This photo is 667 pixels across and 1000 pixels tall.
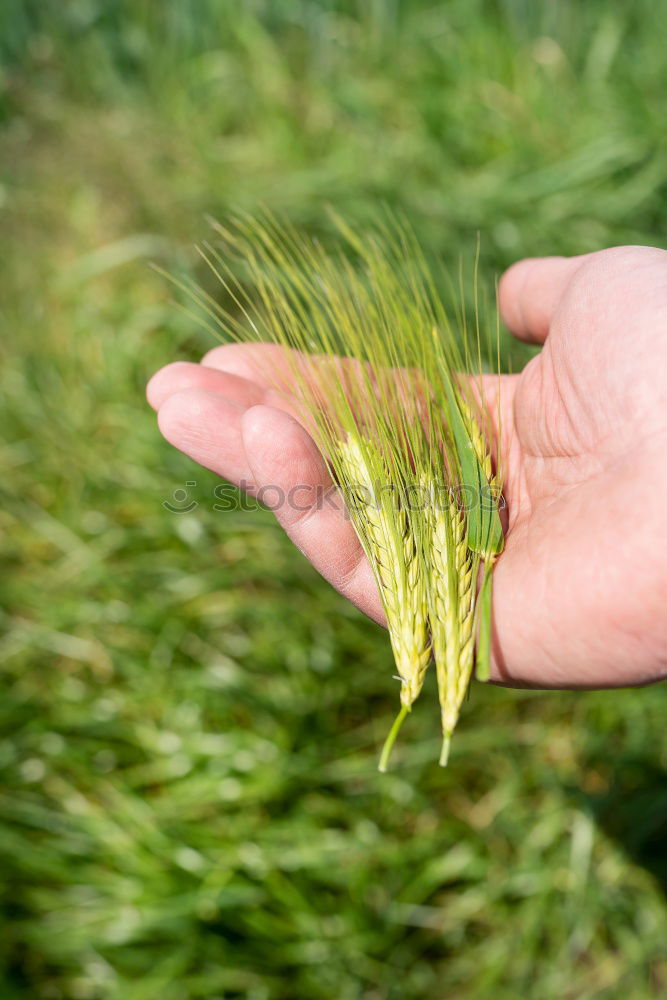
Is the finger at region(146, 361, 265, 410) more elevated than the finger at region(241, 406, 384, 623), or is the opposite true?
the finger at region(146, 361, 265, 410)

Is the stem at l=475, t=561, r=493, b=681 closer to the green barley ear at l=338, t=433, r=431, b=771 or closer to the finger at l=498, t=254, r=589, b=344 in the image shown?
the green barley ear at l=338, t=433, r=431, b=771


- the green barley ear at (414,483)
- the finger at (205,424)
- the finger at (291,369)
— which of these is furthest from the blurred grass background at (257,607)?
the green barley ear at (414,483)

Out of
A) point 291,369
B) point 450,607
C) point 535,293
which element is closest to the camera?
point 450,607

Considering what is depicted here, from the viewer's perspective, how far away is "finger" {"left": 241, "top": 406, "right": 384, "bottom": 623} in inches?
50.8

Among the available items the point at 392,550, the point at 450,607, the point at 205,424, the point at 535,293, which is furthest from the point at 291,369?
the point at 535,293

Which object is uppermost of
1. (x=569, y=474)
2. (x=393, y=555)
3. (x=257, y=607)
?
(x=393, y=555)

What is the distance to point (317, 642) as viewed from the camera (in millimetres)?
1997

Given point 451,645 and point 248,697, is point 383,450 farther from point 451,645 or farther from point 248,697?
point 248,697

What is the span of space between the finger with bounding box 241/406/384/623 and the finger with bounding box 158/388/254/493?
0.09 m

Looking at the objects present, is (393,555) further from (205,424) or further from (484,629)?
(205,424)

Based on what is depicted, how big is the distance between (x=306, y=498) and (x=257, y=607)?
0.73m

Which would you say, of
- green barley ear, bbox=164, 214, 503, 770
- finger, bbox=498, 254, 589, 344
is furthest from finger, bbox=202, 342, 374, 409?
finger, bbox=498, 254, 589, 344

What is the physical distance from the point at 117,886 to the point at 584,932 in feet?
3.19

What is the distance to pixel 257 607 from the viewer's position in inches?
79.1
